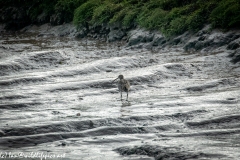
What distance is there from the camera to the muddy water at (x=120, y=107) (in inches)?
359

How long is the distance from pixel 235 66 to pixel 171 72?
2265 millimetres

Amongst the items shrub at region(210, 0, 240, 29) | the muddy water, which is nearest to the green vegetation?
shrub at region(210, 0, 240, 29)

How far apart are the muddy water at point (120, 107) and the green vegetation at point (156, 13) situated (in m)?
1.81

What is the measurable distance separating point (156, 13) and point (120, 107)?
39.1 feet

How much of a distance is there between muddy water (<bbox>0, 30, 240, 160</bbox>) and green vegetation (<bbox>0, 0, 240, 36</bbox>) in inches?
71.1

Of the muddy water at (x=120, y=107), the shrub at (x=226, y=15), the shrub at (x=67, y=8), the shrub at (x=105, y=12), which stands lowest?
the muddy water at (x=120, y=107)

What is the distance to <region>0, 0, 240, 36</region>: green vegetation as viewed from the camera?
2094 cm

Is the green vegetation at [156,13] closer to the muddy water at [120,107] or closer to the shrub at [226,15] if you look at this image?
the shrub at [226,15]

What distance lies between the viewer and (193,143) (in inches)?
360

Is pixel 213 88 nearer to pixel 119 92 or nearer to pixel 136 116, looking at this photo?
pixel 119 92

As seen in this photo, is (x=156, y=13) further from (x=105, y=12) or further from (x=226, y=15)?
(x=226, y=15)

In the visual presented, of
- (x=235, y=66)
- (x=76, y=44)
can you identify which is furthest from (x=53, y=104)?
(x=76, y=44)

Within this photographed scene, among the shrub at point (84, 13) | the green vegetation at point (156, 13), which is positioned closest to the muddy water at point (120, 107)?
the green vegetation at point (156, 13)

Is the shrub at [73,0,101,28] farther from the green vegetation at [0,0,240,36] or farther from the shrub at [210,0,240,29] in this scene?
the shrub at [210,0,240,29]
